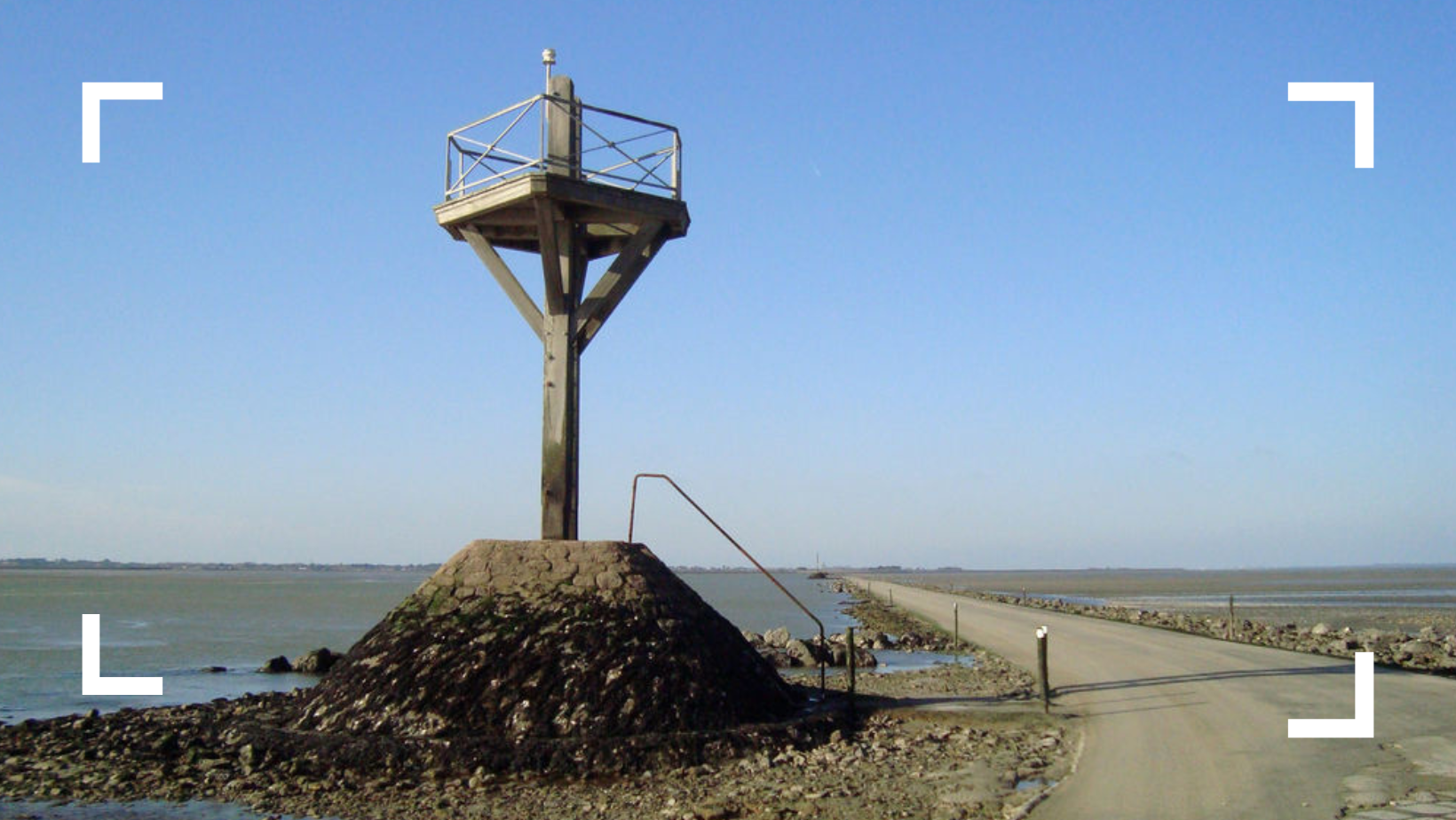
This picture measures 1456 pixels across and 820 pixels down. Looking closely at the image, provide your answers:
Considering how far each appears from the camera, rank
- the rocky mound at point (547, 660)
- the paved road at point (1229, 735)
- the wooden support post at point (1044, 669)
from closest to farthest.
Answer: the paved road at point (1229, 735), the rocky mound at point (547, 660), the wooden support post at point (1044, 669)

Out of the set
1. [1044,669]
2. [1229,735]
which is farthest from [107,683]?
[1229,735]

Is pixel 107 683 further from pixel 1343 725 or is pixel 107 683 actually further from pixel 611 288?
pixel 1343 725

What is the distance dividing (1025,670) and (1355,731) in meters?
8.77

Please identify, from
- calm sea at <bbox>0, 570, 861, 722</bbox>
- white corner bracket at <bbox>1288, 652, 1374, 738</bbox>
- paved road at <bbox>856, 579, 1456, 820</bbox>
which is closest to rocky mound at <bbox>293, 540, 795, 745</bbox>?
paved road at <bbox>856, 579, 1456, 820</bbox>

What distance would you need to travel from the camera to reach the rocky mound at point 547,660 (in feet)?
45.0

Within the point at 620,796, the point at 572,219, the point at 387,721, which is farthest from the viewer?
the point at 572,219

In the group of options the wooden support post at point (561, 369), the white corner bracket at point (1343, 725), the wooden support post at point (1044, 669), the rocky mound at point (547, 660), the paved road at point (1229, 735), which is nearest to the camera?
the paved road at point (1229, 735)

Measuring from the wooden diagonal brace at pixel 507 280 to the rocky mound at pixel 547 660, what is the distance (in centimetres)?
307

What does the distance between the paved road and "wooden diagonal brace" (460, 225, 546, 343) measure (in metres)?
8.84

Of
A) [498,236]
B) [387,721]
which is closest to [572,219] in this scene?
[498,236]

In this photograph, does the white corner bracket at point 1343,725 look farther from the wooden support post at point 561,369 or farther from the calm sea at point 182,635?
the calm sea at point 182,635

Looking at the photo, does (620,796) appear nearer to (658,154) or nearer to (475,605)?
(475,605)

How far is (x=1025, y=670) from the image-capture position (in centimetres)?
2261

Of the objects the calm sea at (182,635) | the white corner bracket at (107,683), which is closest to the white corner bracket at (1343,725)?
the calm sea at (182,635)
